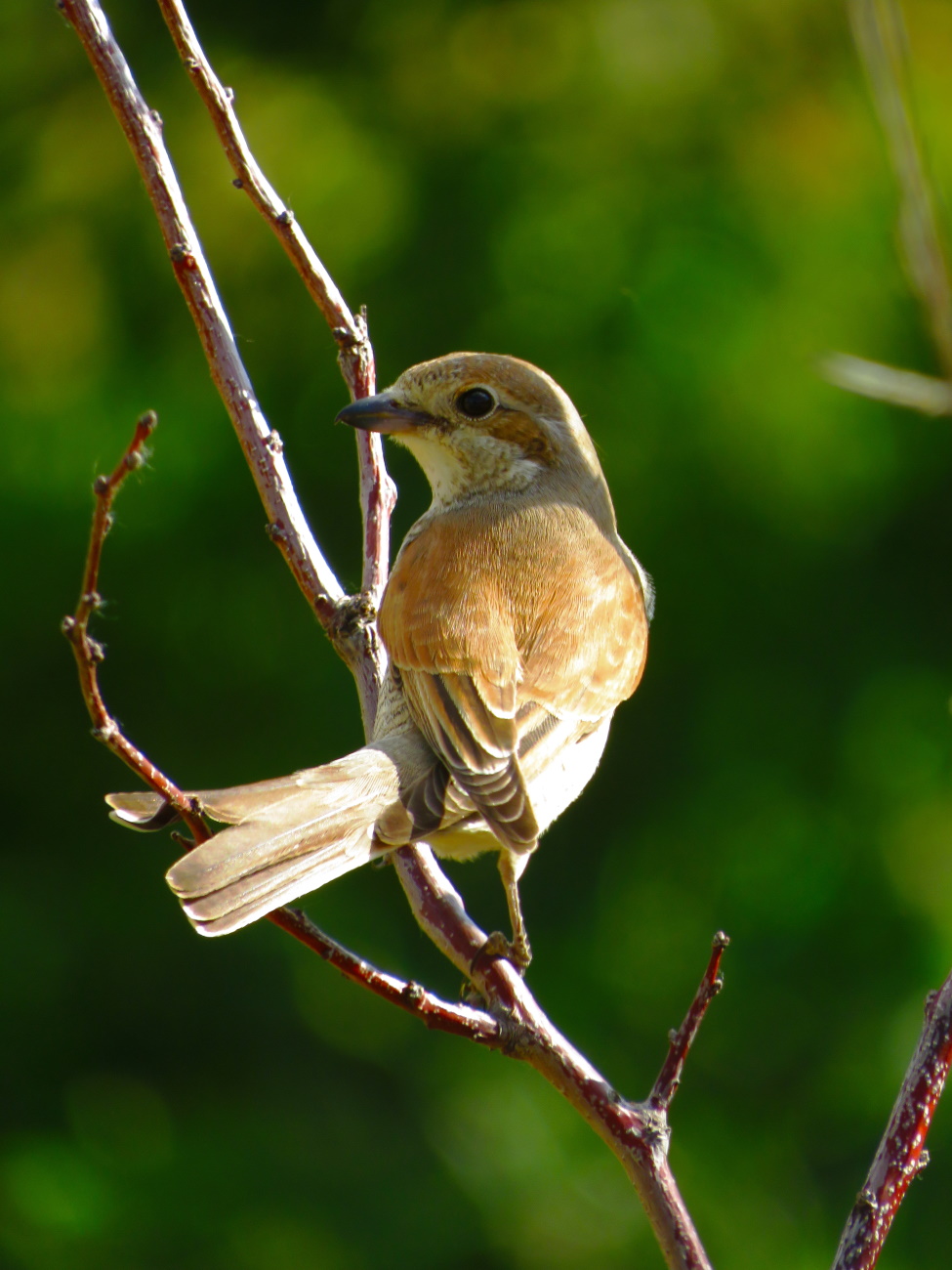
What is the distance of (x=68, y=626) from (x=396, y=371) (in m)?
3.65

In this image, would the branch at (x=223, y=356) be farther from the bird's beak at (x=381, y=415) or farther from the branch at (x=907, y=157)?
the branch at (x=907, y=157)

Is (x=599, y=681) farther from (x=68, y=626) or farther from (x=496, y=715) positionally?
(x=68, y=626)

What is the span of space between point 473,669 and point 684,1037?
3.70ft

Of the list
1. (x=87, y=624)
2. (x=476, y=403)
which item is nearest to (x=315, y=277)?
(x=476, y=403)

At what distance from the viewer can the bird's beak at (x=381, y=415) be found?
3348 mm

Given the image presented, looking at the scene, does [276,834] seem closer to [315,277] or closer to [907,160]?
[315,277]

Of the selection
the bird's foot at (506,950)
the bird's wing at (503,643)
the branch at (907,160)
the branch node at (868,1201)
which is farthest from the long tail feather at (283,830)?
the branch at (907,160)

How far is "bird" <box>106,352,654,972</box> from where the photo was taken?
244 cm

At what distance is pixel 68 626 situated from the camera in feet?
6.07

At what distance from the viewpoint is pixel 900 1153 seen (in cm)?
192

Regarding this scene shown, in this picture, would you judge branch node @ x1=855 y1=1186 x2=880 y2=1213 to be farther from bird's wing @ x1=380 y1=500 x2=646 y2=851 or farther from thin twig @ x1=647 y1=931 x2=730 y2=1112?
bird's wing @ x1=380 y1=500 x2=646 y2=851

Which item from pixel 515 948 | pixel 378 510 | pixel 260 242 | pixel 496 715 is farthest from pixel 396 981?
pixel 260 242

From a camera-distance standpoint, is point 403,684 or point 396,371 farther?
point 396,371

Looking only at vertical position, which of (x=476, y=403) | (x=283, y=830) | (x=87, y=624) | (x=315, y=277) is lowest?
(x=283, y=830)
